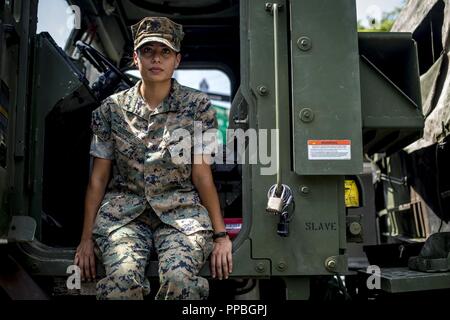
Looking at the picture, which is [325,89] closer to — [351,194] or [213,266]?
[351,194]

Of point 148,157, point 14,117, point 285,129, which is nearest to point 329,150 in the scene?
point 285,129

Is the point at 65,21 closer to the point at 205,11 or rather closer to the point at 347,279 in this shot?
the point at 205,11

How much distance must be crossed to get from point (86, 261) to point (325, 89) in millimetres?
1211

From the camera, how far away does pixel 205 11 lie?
3797 mm

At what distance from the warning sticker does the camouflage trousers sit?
55cm

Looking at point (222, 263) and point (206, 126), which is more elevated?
point (206, 126)

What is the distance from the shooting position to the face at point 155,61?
2.56 m

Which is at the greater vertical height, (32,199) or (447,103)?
(447,103)

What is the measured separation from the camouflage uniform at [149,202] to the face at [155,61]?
12 cm

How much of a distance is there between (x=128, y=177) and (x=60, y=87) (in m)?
0.51

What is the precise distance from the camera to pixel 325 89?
7.89 feet

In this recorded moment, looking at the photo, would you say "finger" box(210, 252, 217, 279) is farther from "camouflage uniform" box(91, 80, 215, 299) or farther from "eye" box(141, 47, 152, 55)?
"eye" box(141, 47, 152, 55)

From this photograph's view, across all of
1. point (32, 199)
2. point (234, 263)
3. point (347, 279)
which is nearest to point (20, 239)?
point (32, 199)
